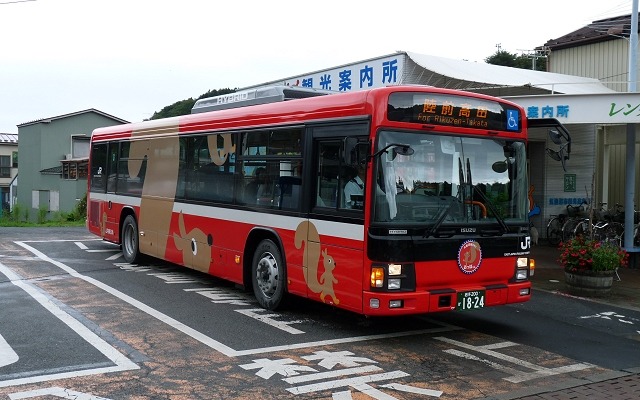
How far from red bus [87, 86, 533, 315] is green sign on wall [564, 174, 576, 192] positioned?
11.1 m

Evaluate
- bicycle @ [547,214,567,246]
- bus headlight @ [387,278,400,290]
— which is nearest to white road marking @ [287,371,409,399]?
bus headlight @ [387,278,400,290]

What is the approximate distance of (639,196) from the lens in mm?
19094

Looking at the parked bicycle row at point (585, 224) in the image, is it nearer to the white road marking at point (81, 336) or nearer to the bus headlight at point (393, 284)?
the bus headlight at point (393, 284)

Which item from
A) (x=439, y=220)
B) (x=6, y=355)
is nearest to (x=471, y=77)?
(x=439, y=220)

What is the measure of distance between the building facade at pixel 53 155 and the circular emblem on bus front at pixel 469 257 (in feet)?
143

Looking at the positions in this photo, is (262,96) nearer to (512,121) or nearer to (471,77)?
(512,121)

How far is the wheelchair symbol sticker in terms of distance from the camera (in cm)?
856

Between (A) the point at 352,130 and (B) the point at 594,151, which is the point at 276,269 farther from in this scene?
(B) the point at 594,151

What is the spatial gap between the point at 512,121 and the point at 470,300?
2369 millimetres

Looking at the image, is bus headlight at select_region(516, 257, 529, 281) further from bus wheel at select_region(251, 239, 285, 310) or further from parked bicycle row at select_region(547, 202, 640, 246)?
parked bicycle row at select_region(547, 202, 640, 246)

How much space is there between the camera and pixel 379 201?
7434 millimetres

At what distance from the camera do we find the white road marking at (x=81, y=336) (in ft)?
20.5

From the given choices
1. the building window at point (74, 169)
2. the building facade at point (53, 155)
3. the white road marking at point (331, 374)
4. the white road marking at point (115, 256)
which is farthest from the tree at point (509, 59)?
the white road marking at point (331, 374)

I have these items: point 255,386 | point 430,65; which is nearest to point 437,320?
point 255,386
